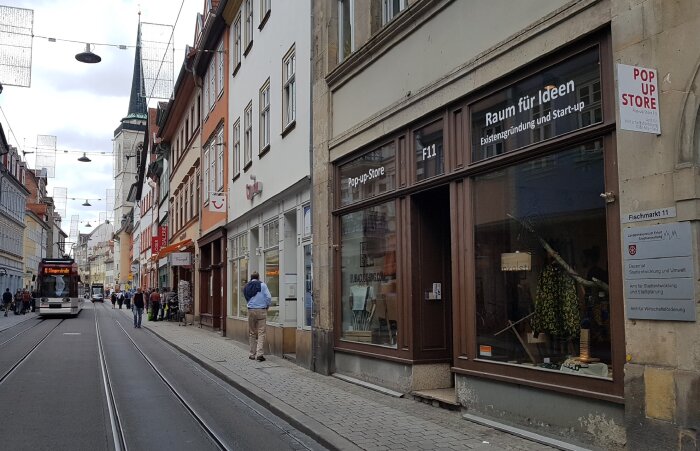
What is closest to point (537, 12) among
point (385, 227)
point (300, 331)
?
point (385, 227)

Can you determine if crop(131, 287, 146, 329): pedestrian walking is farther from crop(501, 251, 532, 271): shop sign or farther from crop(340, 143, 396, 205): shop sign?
crop(501, 251, 532, 271): shop sign

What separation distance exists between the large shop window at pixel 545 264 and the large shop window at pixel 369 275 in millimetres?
2300

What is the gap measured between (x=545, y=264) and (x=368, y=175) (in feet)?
14.0

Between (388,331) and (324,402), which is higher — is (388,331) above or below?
above

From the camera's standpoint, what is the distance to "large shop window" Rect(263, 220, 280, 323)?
1559 cm

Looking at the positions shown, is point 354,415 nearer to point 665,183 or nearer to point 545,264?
point 545,264

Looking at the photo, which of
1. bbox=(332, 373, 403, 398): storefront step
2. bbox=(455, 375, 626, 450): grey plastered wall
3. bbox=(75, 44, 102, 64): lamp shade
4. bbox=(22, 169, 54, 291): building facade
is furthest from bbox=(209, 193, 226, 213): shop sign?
bbox=(22, 169, 54, 291): building facade

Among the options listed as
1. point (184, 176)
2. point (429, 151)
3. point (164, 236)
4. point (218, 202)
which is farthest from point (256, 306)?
point (164, 236)

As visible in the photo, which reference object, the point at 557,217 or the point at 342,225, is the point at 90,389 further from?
the point at 557,217

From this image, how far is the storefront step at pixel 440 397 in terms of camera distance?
7.98 m

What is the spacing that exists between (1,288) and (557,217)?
5917 cm

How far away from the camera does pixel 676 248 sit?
5.09 metres

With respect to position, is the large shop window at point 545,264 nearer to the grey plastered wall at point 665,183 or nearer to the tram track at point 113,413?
the grey plastered wall at point 665,183

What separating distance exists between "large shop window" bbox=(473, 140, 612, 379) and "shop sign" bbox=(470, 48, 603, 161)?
0.83ft
